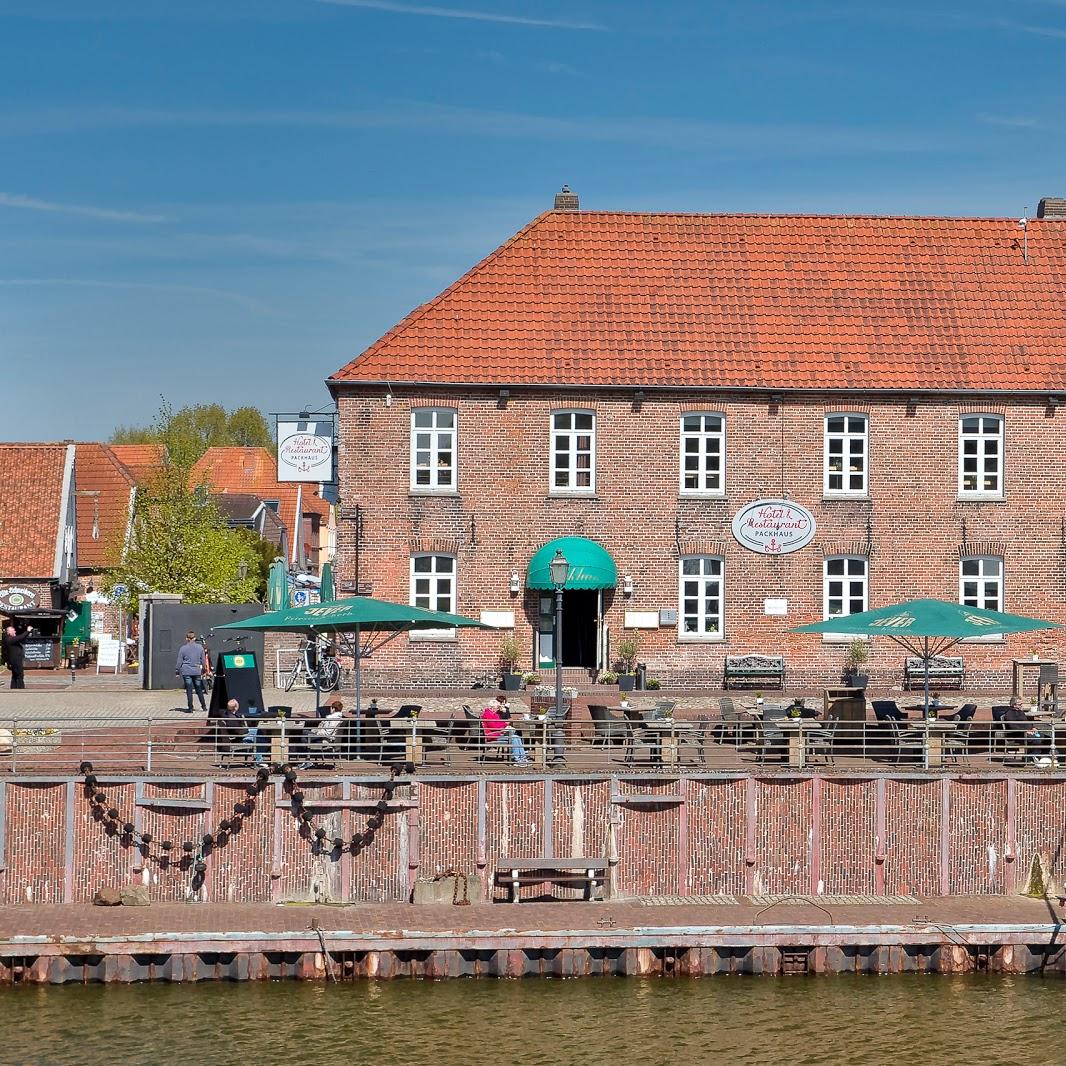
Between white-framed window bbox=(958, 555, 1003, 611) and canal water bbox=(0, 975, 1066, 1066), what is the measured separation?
1510 cm

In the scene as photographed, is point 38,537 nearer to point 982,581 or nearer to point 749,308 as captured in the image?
point 749,308

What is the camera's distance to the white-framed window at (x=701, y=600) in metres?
34.8

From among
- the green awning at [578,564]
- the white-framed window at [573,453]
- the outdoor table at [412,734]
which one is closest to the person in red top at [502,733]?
the outdoor table at [412,734]

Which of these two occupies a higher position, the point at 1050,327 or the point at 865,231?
the point at 865,231

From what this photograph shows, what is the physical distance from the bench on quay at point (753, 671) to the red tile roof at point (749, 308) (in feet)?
18.0

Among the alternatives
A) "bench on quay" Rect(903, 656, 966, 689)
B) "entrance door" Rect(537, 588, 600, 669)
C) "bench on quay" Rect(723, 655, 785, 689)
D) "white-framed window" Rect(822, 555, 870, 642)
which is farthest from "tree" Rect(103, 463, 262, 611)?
"bench on quay" Rect(903, 656, 966, 689)

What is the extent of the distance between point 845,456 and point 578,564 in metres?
6.05

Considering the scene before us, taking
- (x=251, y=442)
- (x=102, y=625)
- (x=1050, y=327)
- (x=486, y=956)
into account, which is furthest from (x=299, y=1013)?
(x=251, y=442)

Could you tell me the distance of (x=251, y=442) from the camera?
129125 mm

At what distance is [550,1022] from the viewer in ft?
64.8

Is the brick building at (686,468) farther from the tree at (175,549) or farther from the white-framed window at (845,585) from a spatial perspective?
the tree at (175,549)

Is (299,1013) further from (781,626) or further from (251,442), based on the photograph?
(251,442)

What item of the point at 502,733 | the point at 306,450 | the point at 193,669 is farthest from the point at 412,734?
the point at 306,450

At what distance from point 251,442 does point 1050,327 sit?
97881 millimetres
